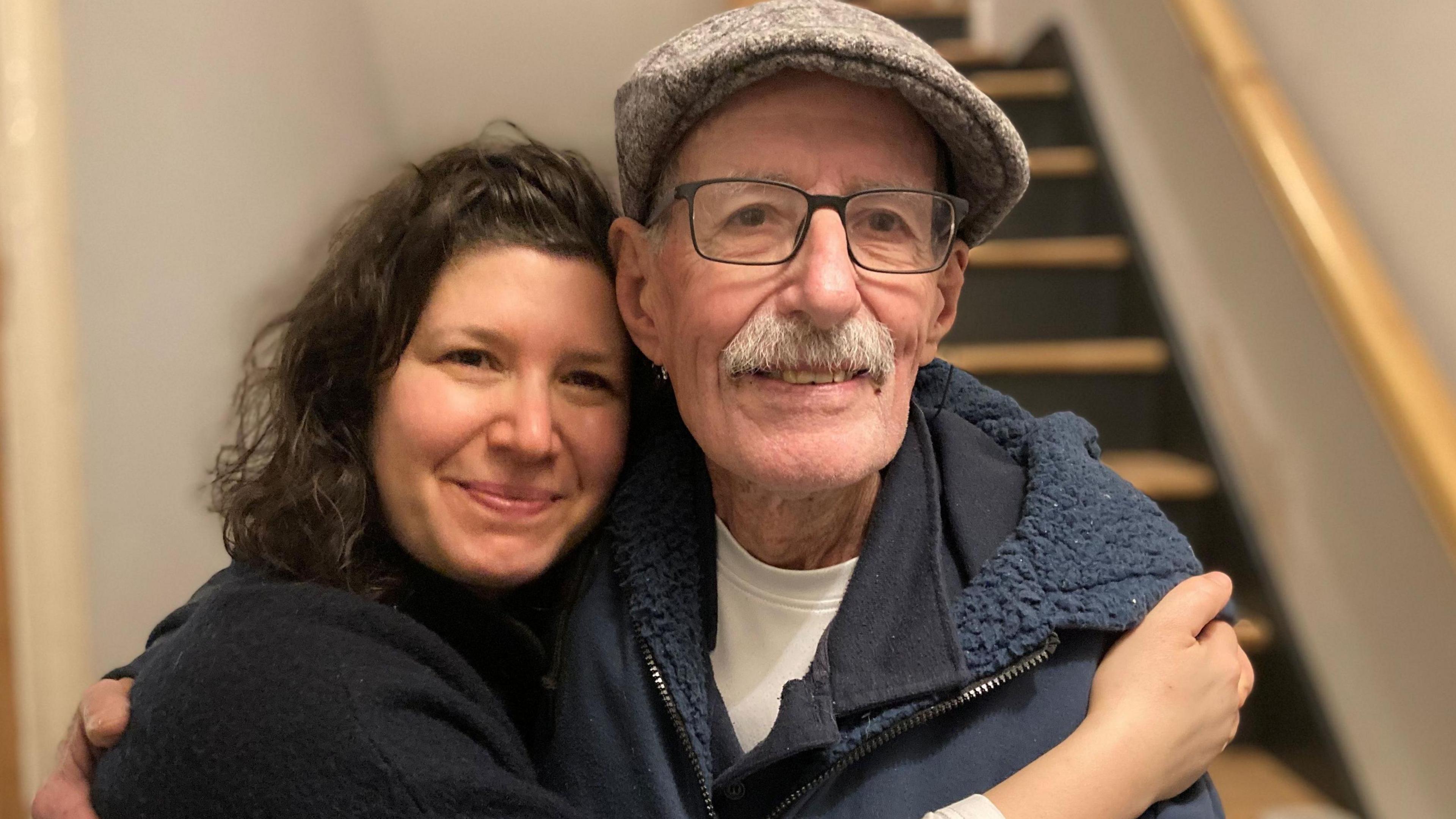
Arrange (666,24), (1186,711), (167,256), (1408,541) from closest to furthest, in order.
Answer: (1186,711) → (1408,541) → (167,256) → (666,24)

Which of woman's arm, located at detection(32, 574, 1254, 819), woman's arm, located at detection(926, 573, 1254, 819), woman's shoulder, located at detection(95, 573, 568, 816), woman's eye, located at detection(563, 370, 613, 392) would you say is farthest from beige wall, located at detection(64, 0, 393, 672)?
woman's arm, located at detection(926, 573, 1254, 819)

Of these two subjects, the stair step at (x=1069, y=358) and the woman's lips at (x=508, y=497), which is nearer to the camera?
the woman's lips at (x=508, y=497)

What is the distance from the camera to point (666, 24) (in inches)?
98.5

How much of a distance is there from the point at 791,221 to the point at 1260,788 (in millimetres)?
1376

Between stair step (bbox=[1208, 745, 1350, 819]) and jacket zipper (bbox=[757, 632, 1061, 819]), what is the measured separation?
0.88 metres

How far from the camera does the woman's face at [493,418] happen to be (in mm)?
858

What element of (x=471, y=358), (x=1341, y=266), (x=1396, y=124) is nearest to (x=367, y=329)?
(x=471, y=358)

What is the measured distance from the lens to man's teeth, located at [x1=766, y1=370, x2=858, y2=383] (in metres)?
0.81

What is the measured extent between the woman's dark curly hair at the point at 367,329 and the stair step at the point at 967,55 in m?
2.22

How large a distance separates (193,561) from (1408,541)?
77.4 inches

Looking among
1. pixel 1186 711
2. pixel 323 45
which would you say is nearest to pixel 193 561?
pixel 323 45

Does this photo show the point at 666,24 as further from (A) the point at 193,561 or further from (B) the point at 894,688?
(B) the point at 894,688

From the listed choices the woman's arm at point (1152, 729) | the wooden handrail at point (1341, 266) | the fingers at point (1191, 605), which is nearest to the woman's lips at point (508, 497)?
the woman's arm at point (1152, 729)

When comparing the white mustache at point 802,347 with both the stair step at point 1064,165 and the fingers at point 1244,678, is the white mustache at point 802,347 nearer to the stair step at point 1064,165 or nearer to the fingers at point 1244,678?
the fingers at point 1244,678
